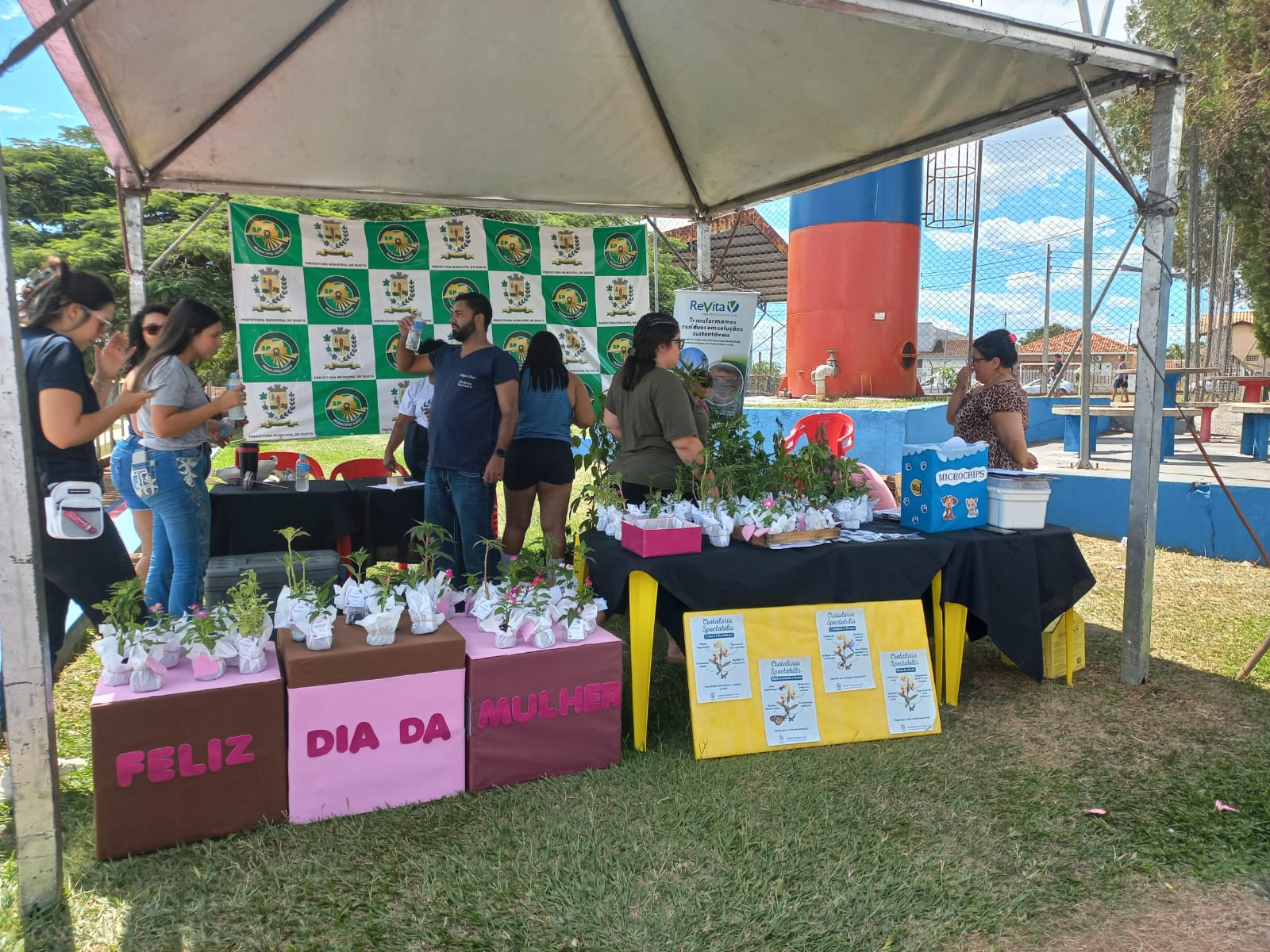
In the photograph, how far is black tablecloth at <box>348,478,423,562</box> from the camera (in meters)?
4.17

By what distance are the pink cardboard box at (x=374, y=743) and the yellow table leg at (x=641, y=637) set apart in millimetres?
615

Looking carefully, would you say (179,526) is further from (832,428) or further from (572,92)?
(832,428)

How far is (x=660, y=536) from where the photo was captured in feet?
9.05

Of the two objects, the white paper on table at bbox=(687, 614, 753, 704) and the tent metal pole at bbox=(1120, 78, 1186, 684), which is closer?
the white paper on table at bbox=(687, 614, 753, 704)

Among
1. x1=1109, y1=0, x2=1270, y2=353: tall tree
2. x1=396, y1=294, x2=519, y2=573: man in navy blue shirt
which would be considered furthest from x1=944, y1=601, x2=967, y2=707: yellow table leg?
x1=1109, y1=0, x2=1270, y2=353: tall tree

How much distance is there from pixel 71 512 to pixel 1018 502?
3.25 m

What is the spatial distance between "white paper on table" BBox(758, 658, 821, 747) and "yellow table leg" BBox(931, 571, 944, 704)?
1.81 ft

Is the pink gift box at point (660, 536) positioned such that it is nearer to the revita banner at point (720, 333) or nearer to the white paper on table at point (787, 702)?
the white paper on table at point (787, 702)

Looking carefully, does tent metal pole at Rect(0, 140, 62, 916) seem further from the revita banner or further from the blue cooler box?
the revita banner

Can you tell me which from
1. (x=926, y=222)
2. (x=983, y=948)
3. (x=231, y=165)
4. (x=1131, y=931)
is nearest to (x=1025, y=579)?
(x=1131, y=931)

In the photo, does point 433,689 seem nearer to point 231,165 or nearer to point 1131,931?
point 1131,931

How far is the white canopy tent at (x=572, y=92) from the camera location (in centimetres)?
329

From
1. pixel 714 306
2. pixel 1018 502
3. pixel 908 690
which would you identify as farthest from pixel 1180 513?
pixel 908 690

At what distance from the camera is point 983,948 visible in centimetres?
186
